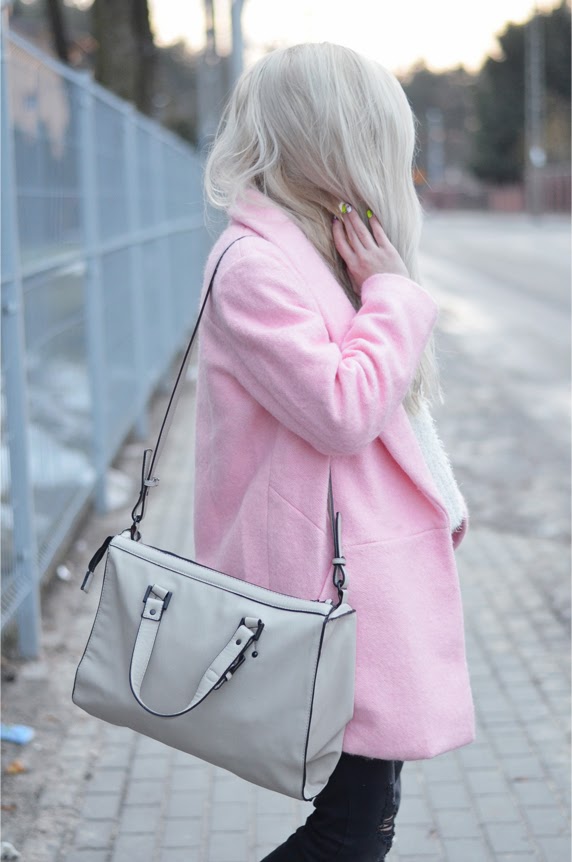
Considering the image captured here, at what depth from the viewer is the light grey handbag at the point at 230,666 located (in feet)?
5.75

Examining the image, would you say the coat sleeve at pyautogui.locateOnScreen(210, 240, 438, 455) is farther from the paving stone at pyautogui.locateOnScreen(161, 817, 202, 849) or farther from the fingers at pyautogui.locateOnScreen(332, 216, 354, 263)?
the paving stone at pyautogui.locateOnScreen(161, 817, 202, 849)

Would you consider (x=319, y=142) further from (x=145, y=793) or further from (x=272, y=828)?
(x=145, y=793)

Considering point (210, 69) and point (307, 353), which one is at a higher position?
point (210, 69)

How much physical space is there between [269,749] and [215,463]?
1.61 feet

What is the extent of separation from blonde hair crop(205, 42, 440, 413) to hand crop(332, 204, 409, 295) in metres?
0.02

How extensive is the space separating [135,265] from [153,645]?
20.6 ft

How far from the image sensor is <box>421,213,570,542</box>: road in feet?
21.1

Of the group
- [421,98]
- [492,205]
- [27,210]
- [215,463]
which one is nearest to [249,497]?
[215,463]

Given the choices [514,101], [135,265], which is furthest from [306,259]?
[514,101]

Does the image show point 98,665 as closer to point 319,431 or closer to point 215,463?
point 215,463

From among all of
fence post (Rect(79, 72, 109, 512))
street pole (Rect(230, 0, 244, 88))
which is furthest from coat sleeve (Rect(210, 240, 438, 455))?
street pole (Rect(230, 0, 244, 88))

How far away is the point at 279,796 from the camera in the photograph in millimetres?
3199

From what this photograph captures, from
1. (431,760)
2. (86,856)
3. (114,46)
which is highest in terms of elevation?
(114,46)

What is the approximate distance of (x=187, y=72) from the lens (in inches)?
2992
